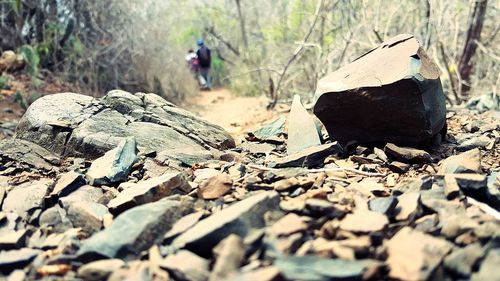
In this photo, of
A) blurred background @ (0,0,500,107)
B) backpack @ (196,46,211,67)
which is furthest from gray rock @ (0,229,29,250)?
backpack @ (196,46,211,67)

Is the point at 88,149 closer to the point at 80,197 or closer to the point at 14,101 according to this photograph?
the point at 80,197

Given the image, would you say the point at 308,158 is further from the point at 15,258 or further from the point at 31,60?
the point at 31,60

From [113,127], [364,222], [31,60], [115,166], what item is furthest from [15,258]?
[31,60]

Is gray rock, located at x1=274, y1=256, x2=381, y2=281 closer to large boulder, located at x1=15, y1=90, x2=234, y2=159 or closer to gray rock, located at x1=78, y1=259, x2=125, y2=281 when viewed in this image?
gray rock, located at x1=78, y1=259, x2=125, y2=281

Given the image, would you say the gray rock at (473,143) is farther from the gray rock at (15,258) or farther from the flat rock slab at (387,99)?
the gray rock at (15,258)

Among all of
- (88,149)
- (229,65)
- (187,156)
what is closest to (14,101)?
(88,149)

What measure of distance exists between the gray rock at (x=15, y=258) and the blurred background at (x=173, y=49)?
5.68m

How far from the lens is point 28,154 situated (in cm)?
346

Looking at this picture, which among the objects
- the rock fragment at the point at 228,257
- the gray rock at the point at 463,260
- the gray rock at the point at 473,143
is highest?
the rock fragment at the point at 228,257

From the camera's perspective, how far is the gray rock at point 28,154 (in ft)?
11.0

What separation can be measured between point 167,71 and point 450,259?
424 inches

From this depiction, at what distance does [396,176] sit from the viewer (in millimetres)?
2736

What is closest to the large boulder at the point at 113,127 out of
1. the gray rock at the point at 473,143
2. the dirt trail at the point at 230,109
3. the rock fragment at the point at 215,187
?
the rock fragment at the point at 215,187

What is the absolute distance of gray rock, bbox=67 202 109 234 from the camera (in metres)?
2.21
